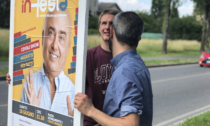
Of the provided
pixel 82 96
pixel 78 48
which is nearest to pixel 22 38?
pixel 78 48

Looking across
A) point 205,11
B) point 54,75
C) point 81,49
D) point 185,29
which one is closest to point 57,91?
point 54,75

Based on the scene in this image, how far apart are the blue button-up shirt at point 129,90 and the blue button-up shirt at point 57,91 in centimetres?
29

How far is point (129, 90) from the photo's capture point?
153cm

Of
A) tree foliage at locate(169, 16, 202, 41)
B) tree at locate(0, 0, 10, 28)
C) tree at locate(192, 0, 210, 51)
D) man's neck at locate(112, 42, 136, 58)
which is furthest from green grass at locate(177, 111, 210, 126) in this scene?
tree foliage at locate(169, 16, 202, 41)

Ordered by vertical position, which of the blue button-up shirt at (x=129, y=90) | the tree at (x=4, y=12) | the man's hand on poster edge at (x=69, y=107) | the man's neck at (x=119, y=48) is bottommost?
the man's hand on poster edge at (x=69, y=107)

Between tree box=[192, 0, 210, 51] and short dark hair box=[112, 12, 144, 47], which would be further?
tree box=[192, 0, 210, 51]

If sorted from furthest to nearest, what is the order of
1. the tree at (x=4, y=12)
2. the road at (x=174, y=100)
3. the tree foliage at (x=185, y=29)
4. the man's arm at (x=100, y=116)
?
the tree foliage at (x=185, y=29) < the tree at (x=4, y=12) < the road at (x=174, y=100) < the man's arm at (x=100, y=116)

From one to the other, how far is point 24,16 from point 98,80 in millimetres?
817

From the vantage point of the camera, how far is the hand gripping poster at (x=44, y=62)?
5.84 feet

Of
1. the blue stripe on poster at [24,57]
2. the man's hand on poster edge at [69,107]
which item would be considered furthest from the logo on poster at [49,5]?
the man's hand on poster edge at [69,107]

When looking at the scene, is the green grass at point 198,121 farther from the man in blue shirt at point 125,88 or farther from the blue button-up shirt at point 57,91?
the blue button-up shirt at point 57,91

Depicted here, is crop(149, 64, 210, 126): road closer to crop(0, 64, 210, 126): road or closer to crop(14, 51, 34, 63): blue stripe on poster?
crop(0, 64, 210, 126): road

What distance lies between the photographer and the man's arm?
59.6 inches

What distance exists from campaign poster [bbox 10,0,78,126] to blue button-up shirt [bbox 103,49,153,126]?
0.94 ft
